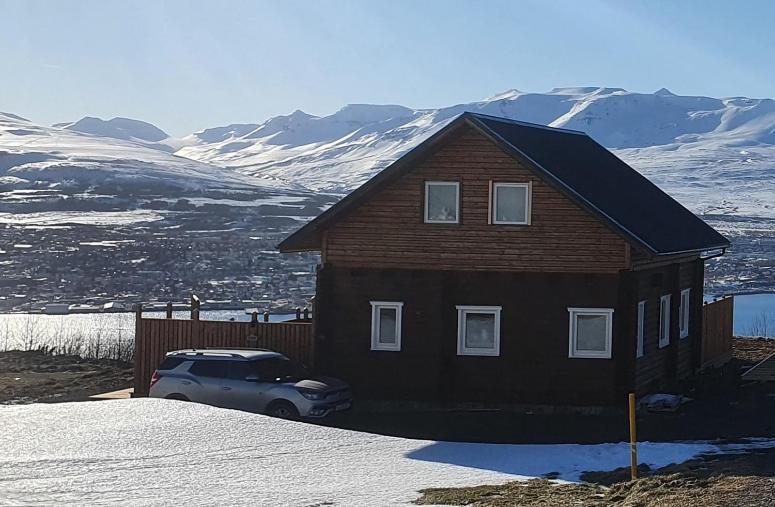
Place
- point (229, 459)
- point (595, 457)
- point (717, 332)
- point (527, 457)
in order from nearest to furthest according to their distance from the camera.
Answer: point (229, 459), point (595, 457), point (527, 457), point (717, 332)

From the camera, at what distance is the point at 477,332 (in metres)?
25.6

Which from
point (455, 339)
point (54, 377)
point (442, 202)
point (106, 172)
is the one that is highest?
point (106, 172)

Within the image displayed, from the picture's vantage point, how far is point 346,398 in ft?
80.3

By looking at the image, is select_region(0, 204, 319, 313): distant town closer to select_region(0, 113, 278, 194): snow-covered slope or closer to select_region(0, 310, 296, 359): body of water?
select_region(0, 310, 296, 359): body of water

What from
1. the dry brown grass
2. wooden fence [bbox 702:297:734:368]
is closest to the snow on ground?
the dry brown grass

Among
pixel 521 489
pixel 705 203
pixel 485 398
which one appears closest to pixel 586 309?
pixel 485 398

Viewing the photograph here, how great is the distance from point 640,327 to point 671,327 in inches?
121

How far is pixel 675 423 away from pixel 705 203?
15117cm

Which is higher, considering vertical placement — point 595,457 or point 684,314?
point 684,314

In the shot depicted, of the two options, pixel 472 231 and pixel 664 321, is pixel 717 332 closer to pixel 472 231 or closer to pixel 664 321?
pixel 664 321

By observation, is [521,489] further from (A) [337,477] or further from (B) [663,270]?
(B) [663,270]

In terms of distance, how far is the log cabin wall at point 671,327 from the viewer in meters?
26.6

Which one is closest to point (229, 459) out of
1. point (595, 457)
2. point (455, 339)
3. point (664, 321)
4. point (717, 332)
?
point (595, 457)

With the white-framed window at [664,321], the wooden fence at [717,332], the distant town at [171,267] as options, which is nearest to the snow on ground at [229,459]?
the white-framed window at [664,321]
